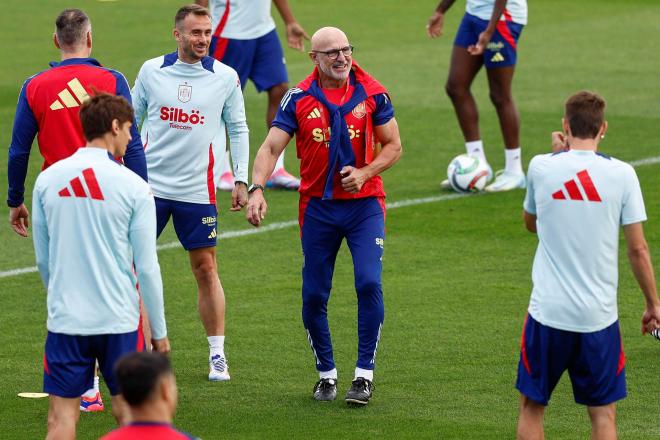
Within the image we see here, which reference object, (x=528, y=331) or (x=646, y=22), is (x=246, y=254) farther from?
(x=646, y=22)

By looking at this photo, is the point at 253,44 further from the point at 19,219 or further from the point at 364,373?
the point at 364,373

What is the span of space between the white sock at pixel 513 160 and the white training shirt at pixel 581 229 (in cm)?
722

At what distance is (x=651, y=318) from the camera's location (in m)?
6.23

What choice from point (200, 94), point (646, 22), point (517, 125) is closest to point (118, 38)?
point (646, 22)

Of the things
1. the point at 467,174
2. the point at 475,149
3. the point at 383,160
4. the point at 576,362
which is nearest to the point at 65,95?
the point at 383,160

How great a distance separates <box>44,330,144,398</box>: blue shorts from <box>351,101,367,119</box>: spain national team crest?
224 centimetres

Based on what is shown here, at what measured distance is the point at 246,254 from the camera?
446 inches

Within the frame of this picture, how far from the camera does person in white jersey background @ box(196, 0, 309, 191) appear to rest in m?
13.3

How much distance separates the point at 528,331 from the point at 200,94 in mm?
2963

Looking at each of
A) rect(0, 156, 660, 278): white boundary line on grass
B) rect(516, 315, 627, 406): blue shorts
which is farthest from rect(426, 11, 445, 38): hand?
rect(516, 315, 627, 406): blue shorts

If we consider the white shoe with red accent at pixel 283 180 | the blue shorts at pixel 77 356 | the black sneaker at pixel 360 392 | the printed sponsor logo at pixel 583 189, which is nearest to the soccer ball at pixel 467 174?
the white shoe with red accent at pixel 283 180

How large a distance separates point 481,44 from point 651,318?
7065 mm

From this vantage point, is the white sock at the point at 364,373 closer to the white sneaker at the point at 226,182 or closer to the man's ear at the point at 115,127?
the man's ear at the point at 115,127

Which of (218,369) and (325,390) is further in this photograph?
(218,369)
